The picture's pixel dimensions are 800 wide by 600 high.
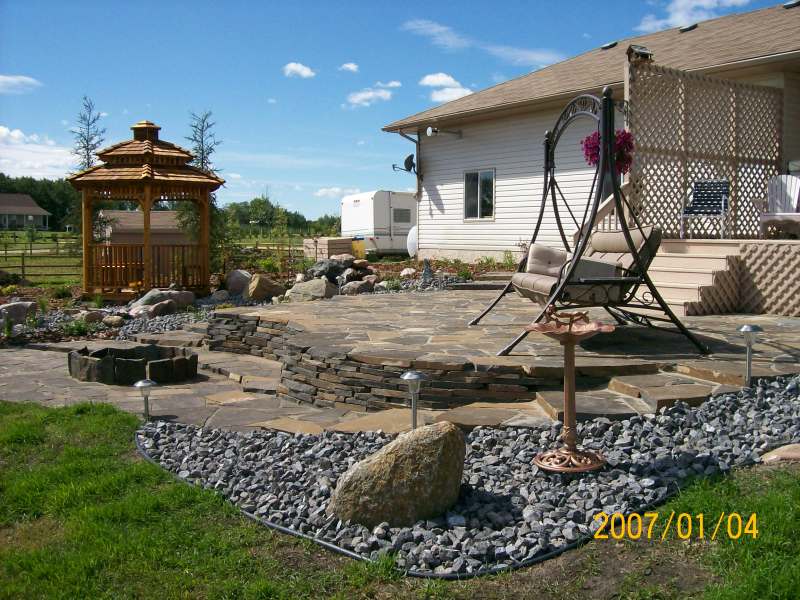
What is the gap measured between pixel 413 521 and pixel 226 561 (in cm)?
81

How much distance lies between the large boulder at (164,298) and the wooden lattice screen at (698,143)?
7.78 m

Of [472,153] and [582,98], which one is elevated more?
[472,153]

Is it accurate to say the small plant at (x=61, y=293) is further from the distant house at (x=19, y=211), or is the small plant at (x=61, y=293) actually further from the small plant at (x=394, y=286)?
the distant house at (x=19, y=211)

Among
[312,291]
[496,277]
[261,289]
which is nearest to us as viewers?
[312,291]

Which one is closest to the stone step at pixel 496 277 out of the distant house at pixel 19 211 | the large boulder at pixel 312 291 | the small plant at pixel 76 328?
the large boulder at pixel 312 291

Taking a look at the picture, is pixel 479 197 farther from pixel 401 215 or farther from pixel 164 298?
pixel 164 298

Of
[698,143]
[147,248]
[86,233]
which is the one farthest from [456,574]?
[86,233]

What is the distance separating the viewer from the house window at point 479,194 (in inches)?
625

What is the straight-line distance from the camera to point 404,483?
3.21m

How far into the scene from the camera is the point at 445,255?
1694cm

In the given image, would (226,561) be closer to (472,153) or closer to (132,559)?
(132,559)

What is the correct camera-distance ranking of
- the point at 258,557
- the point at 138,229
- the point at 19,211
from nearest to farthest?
the point at 258,557 < the point at 138,229 < the point at 19,211

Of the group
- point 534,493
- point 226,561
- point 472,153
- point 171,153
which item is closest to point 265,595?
point 226,561

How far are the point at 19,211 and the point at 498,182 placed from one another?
6059 centimetres
